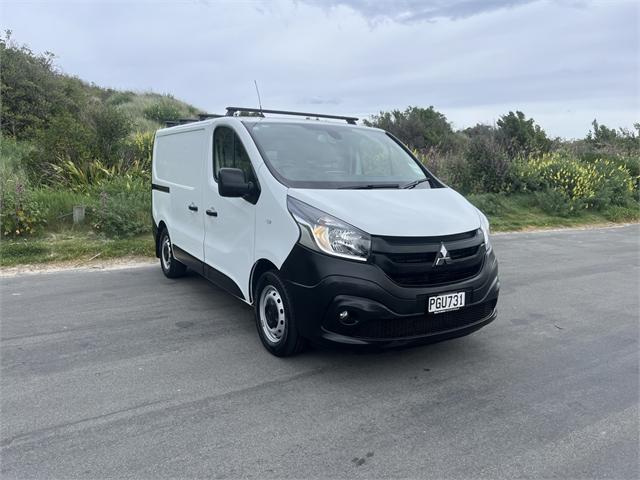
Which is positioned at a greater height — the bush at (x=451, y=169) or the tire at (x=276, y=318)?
the bush at (x=451, y=169)

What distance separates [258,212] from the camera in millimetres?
4176

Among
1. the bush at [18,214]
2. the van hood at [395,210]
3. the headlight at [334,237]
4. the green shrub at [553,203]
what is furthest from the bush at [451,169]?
the headlight at [334,237]

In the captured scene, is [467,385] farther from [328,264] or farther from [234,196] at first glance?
[234,196]

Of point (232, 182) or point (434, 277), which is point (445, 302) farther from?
point (232, 182)

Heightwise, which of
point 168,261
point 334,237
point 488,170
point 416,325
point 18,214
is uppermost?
point 488,170

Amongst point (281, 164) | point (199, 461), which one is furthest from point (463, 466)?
point (281, 164)

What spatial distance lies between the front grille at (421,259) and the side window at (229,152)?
56.2 inches

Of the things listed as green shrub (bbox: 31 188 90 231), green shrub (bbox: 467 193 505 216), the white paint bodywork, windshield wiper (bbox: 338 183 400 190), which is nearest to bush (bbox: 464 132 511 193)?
green shrub (bbox: 467 193 505 216)

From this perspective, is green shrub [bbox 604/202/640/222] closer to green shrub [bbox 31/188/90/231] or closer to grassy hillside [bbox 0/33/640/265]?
grassy hillside [bbox 0/33/640/265]

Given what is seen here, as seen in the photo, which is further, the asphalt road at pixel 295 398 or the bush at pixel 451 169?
the bush at pixel 451 169

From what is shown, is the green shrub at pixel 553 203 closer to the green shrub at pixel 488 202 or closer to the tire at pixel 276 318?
the green shrub at pixel 488 202

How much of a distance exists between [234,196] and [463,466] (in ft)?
8.79

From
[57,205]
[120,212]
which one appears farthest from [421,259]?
[57,205]

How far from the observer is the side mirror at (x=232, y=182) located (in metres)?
4.10
